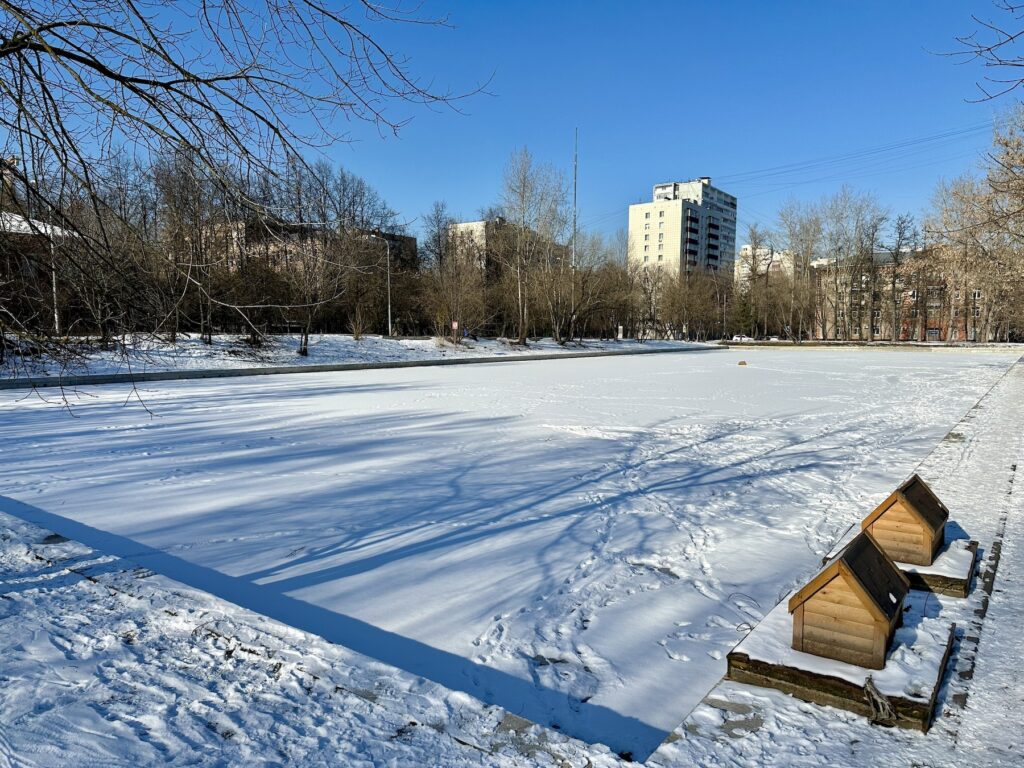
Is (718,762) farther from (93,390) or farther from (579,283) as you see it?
(579,283)

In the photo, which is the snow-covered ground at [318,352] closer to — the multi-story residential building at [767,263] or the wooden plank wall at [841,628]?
the wooden plank wall at [841,628]

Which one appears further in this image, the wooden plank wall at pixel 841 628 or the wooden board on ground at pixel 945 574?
the wooden board on ground at pixel 945 574

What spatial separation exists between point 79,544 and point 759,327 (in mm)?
95289

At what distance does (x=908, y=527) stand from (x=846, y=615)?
5.23ft

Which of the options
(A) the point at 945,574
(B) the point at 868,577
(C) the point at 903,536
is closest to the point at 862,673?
(B) the point at 868,577

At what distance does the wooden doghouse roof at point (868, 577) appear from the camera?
3002mm

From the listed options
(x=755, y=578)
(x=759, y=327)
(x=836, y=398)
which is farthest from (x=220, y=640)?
(x=759, y=327)

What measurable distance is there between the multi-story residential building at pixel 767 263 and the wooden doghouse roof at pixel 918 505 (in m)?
68.8

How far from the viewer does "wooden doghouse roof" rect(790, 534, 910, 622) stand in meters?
3.00

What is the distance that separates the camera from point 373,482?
22.8 ft

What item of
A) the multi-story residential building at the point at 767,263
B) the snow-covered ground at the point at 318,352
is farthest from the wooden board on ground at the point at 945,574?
the multi-story residential building at the point at 767,263

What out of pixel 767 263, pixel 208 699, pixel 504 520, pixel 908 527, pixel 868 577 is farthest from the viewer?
pixel 767 263

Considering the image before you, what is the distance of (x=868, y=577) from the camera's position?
317 centimetres

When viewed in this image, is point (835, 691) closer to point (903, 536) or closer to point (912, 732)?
point (912, 732)
